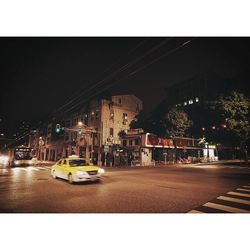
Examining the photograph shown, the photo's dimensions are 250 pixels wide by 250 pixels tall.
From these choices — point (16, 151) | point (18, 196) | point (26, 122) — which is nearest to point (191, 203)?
point (18, 196)

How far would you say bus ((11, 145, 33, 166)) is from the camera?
105 feet

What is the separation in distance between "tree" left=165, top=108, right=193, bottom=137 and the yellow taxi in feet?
78.0

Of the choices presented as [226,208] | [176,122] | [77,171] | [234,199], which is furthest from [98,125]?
[226,208]

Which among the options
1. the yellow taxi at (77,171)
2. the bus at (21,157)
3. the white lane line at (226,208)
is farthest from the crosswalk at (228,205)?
the bus at (21,157)

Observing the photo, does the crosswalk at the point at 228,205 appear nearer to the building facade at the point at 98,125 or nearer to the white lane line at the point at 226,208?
the white lane line at the point at 226,208

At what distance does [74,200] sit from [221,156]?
6199 centimetres

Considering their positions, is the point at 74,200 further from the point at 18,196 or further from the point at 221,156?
the point at 221,156

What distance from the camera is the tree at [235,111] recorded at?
23438mm

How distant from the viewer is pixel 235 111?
78.5 ft

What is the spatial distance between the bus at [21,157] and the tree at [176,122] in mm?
23224

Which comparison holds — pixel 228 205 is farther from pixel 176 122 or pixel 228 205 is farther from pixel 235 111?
pixel 176 122

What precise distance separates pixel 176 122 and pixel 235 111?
11.8m

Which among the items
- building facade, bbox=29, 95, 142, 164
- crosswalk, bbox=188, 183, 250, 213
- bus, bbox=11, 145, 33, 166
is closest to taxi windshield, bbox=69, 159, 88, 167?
crosswalk, bbox=188, 183, 250, 213

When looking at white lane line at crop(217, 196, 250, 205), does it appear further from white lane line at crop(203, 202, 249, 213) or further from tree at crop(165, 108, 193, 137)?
tree at crop(165, 108, 193, 137)
